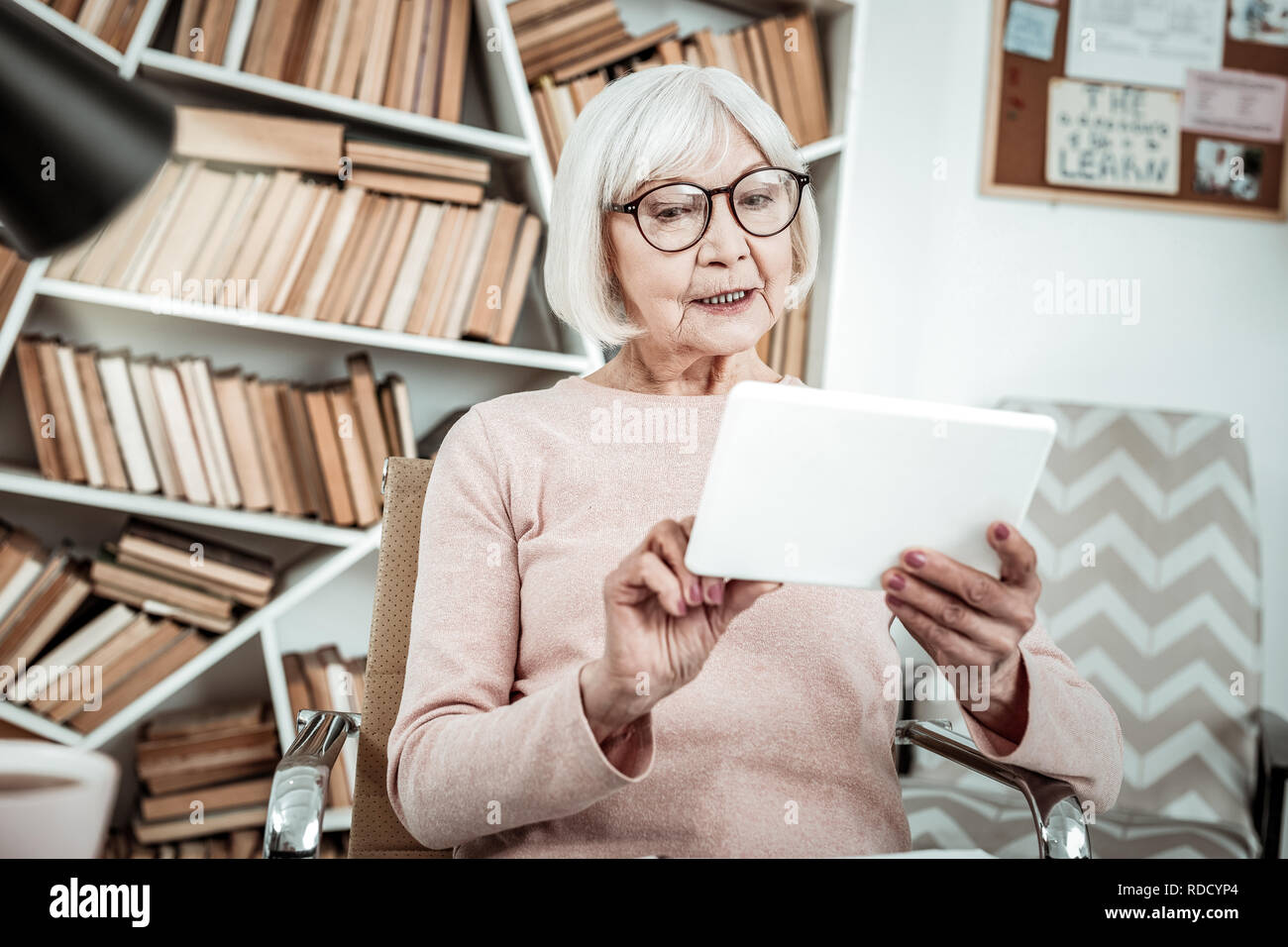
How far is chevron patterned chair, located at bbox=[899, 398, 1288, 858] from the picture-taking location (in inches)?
73.4

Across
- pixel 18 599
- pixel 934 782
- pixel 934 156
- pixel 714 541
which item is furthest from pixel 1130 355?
pixel 18 599

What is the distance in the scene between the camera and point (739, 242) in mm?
1028

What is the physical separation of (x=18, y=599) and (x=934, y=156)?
6.52 ft

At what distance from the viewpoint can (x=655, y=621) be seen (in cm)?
75

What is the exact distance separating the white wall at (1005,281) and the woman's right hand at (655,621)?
4.92 ft

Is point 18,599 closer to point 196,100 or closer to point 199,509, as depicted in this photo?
point 199,509

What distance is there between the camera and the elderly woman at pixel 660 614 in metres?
0.76

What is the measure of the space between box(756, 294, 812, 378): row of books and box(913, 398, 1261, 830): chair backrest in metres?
0.44

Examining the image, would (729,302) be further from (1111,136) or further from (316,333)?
(1111,136)

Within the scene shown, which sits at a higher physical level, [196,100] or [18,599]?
[196,100]

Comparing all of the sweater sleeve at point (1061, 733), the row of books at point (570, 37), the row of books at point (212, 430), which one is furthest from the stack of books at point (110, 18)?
the sweater sleeve at point (1061, 733)
